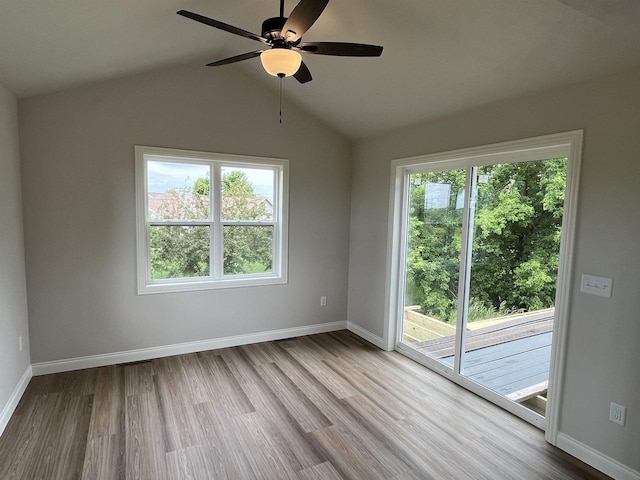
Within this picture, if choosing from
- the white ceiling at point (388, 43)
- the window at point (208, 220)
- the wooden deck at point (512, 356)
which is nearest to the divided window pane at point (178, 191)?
the window at point (208, 220)

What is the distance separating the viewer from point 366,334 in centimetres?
440

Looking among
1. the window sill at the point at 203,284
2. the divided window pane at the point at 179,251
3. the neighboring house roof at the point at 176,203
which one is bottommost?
the window sill at the point at 203,284

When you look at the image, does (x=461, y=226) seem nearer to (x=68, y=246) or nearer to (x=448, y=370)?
(x=448, y=370)

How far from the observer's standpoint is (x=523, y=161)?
107 inches

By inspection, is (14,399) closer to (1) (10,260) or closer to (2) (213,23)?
(1) (10,260)

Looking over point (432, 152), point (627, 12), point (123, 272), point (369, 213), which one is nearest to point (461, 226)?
point (432, 152)

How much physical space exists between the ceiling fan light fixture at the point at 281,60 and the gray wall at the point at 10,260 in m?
2.10

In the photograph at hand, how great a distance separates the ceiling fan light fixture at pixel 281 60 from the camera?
182 centimetres

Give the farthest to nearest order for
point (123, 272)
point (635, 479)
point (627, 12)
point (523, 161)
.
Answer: point (123, 272), point (523, 161), point (635, 479), point (627, 12)

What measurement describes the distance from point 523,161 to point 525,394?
5.94ft

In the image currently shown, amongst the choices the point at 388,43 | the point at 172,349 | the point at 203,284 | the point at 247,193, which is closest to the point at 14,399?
the point at 172,349

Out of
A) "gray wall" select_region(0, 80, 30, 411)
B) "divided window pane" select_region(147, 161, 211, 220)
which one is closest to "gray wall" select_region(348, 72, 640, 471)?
"divided window pane" select_region(147, 161, 211, 220)

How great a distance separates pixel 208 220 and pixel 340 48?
2514 millimetres

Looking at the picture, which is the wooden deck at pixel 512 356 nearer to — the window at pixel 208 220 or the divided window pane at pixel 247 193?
the window at pixel 208 220
